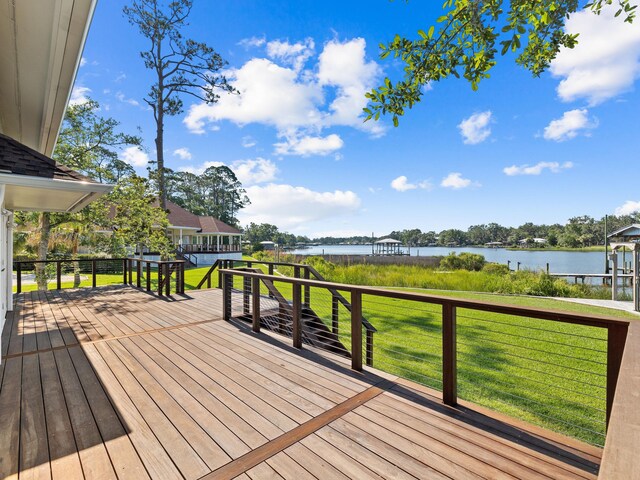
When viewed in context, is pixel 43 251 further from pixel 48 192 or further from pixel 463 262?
pixel 463 262

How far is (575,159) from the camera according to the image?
21594 mm

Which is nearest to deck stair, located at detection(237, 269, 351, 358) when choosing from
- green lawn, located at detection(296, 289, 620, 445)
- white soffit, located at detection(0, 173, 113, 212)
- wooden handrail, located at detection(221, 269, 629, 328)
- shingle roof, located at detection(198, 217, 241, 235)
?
green lawn, located at detection(296, 289, 620, 445)

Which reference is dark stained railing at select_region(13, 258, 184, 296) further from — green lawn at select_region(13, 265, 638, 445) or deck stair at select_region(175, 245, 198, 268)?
deck stair at select_region(175, 245, 198, 268)

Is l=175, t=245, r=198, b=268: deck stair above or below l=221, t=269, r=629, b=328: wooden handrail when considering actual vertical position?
below

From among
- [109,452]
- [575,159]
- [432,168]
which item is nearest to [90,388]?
[109,452]

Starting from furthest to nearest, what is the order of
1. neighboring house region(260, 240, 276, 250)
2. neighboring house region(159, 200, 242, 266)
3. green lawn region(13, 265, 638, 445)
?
neighboring house region(260, 240, 276, 250)
neighboring house region(159, 200, 242, 266)
green lawn region(13, 265, 638, 445)

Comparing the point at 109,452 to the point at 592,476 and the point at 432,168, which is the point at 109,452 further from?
the point at 432,168

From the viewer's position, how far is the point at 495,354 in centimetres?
529

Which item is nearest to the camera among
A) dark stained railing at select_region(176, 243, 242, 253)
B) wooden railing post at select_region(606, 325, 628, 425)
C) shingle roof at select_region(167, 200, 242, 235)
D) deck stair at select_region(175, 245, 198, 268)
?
wooden railing post at select_region(606, 325, 628, 425)

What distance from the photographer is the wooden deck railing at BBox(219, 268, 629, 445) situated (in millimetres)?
1939

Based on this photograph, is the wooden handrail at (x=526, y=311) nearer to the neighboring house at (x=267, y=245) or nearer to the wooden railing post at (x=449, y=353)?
the wooden railing post at (x=449, y=353)

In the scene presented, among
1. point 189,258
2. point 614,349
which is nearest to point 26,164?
→ point 614,349

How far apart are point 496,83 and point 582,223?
61114 mm

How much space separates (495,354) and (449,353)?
377 centimetres
